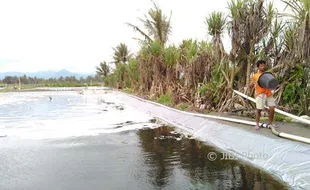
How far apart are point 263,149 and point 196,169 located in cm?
142

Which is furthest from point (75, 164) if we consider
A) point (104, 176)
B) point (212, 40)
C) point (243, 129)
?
point (212, 40)

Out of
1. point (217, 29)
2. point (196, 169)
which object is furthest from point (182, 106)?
point (196, 169)

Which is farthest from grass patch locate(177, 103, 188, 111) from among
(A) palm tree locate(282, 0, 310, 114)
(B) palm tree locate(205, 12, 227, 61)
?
(A) palm tree locate(282, 0, 310, 114)

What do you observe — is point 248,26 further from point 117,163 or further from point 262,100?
point 117,163

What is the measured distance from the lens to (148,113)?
16.7 m

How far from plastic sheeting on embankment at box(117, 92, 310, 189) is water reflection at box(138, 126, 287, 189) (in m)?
0.26

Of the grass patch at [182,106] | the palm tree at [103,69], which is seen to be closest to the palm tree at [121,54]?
the palm tree at [103,69]

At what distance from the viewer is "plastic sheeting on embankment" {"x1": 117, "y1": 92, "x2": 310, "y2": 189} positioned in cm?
522

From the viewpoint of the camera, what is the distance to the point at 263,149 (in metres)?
6.47

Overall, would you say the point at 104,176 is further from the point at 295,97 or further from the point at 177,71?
the point at 177,71

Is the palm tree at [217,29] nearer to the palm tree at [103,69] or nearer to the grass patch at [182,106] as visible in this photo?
the grass patch at [182,106]

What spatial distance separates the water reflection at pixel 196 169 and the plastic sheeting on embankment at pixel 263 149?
26cm

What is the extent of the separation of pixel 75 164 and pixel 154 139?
312 cm

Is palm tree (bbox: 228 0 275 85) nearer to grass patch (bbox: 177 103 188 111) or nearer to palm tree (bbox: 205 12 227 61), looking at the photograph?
palm tree (bbox: 205 12 227 61)
